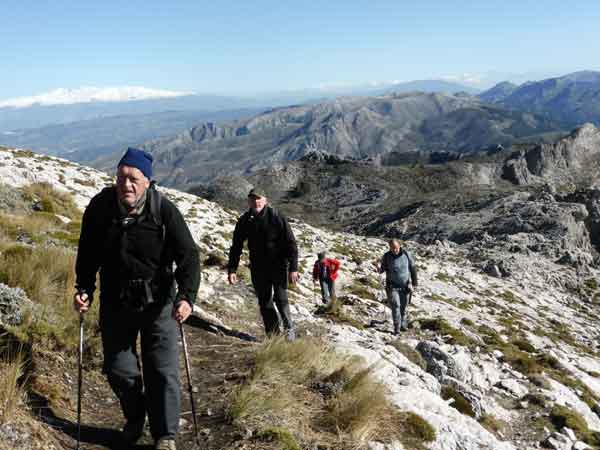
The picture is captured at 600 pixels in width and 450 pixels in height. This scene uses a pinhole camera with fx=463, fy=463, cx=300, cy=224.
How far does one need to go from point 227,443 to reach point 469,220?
74548mm

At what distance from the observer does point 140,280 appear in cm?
480

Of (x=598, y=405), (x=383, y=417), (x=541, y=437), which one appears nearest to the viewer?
(x=383, y=417)

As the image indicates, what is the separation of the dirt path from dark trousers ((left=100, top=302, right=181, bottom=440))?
595mm

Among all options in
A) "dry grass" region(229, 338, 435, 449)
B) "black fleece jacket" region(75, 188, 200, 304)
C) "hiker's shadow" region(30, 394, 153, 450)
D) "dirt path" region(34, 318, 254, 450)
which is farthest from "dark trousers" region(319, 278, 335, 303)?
"black fleece jacket" region(75, 188, 200, 304)

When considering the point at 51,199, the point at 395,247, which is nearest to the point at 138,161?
the point at 395,247

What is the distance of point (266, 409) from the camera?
5.90 meters

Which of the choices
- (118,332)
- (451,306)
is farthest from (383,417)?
(451,306)

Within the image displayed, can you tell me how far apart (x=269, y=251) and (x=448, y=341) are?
421 inches

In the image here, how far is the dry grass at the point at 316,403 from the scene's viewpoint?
5812 mm

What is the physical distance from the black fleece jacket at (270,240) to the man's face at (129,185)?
424 centimetres

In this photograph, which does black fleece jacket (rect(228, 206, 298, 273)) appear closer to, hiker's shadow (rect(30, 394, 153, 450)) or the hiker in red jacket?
hiker's shadow (rect(30, 394, 153, 450))

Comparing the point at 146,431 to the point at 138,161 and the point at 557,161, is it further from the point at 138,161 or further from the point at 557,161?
the point at 557,161

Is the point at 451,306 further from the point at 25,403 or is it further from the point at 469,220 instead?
the point at 469,220

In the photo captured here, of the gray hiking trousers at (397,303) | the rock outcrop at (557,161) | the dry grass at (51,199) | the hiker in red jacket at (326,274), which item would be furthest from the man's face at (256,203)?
the rock outcrop at (557,161)
